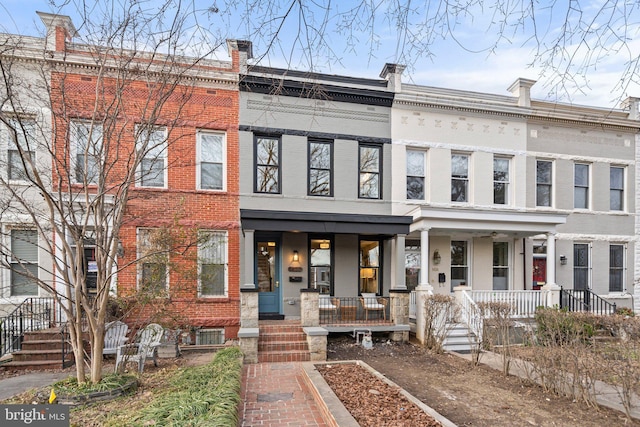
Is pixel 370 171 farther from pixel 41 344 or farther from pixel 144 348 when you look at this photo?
pixel 41 344

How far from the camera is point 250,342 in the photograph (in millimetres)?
7781

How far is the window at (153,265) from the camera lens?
7.83 metres

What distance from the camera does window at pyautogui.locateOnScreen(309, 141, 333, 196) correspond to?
1066 centimetres

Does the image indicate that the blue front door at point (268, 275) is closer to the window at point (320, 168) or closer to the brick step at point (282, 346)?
the brick step at point (282, 346)

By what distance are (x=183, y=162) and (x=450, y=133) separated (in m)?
8.49

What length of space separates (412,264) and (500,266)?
126 inches

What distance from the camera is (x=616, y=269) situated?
12789mm

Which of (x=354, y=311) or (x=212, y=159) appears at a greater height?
(x=212, y=159)

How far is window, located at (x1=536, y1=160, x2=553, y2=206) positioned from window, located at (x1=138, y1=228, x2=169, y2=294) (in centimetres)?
1224

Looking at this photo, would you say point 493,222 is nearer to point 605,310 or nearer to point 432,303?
point 432,303

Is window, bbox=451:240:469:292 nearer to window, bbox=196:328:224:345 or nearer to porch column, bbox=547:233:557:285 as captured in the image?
porch column, bbox=547:233:557:285

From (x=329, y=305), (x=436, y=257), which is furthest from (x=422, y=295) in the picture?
(x=329, y=305)

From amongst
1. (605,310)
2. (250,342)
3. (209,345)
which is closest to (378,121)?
(250,342)

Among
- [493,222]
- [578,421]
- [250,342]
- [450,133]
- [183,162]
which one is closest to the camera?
[578,421]
